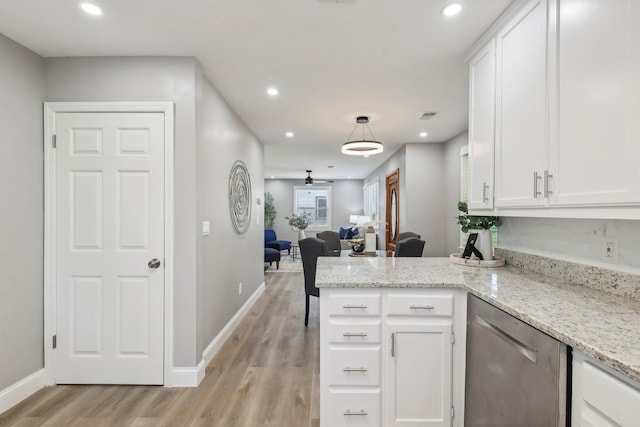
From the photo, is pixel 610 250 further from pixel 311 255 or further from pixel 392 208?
pixel 392 208

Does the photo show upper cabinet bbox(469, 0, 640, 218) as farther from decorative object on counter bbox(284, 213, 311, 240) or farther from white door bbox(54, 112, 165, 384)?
decorative object on counter bbox(284, 213, 311, 240)

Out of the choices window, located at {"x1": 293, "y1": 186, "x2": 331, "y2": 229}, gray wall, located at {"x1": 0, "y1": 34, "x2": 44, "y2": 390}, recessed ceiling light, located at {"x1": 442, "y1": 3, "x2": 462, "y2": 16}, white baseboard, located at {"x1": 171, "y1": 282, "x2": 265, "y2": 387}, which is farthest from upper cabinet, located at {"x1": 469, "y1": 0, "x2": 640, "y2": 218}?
window, located at {"x1": 293, "y1": 186, "x2": 331, "y2": 229}

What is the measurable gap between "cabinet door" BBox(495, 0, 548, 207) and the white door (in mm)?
2361

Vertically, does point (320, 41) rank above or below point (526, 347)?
above

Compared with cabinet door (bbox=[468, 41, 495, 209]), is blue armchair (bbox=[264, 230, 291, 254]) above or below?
below

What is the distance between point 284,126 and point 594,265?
363 cm

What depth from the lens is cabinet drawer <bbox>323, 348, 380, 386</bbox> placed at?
1.75 meters

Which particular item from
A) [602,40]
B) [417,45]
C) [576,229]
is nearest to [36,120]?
[417,45]

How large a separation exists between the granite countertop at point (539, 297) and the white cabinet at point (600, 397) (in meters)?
0.05

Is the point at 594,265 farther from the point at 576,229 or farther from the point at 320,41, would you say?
the point at 320,41

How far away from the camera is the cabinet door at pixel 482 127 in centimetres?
200

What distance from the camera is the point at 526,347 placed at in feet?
4.02

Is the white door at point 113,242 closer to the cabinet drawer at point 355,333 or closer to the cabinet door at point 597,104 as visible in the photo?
the cabinet drawer at point 355,333

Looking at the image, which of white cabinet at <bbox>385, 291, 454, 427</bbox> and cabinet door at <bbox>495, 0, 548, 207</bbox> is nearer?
cabinet door at <bbox>495, 0, 548, 207</bbox>
